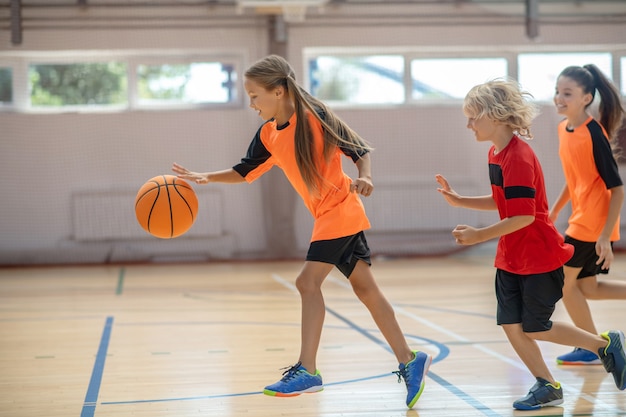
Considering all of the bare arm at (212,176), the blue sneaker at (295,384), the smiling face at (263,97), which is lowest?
the blue sneaker at (295,384)

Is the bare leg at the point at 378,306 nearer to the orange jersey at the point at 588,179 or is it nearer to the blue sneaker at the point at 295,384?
the blue sneaker at the point at 295,384

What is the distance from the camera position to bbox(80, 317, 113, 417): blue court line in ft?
10.6

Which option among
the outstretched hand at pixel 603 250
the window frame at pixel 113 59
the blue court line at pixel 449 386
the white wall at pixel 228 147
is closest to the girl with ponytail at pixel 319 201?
the blue court line at pixel 449 386

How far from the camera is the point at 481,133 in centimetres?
309

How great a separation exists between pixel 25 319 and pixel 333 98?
233 inches

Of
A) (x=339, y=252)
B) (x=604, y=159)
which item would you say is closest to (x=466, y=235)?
(x=339, y=252)

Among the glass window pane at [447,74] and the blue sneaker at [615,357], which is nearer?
the blue sneaker at [615,357]

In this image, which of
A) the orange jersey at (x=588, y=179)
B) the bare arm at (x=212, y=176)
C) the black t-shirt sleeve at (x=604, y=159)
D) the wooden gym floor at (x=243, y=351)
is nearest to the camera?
the wooden gym floor at (x=243, y=351)

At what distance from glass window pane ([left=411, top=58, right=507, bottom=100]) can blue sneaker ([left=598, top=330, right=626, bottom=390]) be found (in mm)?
7981

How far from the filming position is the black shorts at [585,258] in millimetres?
3727

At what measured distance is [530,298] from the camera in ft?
9.83

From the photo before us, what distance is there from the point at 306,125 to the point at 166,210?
80 cm

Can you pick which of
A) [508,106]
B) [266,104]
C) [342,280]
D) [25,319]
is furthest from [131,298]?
[508,106]

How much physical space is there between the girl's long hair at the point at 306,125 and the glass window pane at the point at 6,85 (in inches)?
317
